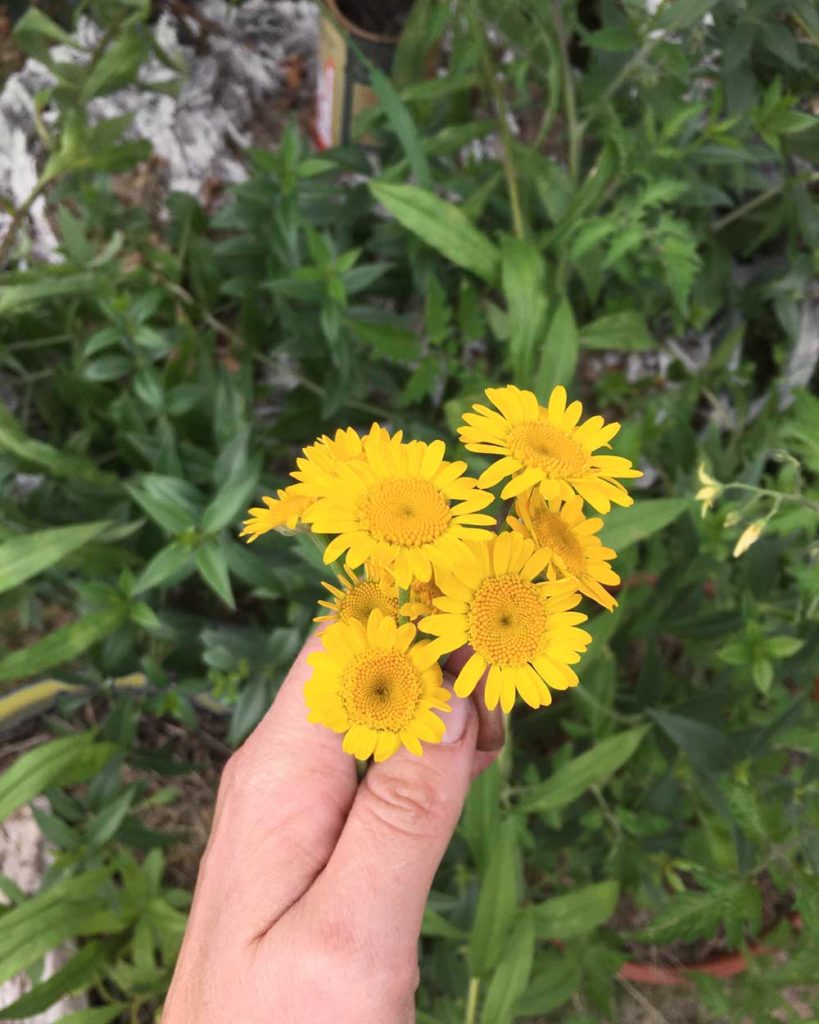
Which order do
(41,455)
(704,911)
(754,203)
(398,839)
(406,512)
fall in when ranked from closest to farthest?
(406,512), (398,839), (704,911), (41,455), (754,203)

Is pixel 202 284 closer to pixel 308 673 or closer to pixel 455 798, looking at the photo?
pixel 308 673

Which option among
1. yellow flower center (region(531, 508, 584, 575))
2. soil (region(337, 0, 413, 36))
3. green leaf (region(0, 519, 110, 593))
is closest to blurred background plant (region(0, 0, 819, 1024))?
green leaf (region(0, 519, 110, 593))

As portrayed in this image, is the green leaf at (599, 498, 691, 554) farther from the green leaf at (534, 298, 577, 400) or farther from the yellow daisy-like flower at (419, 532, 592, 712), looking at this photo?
the yellow daisy-like flower at (419, 532, 592, 712)

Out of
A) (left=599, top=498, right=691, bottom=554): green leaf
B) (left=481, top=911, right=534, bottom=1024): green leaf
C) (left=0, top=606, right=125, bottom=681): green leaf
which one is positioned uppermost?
(left=599, top=498, right=691, bottom=554): green leaf

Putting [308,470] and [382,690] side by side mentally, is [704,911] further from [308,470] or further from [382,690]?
[308,470]

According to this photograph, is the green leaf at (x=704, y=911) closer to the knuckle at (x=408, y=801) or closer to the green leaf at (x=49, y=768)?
the knuckle at (x=408, y=801)

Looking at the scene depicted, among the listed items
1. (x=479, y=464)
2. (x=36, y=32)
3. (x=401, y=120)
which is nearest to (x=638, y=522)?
(x=479, y=464)
